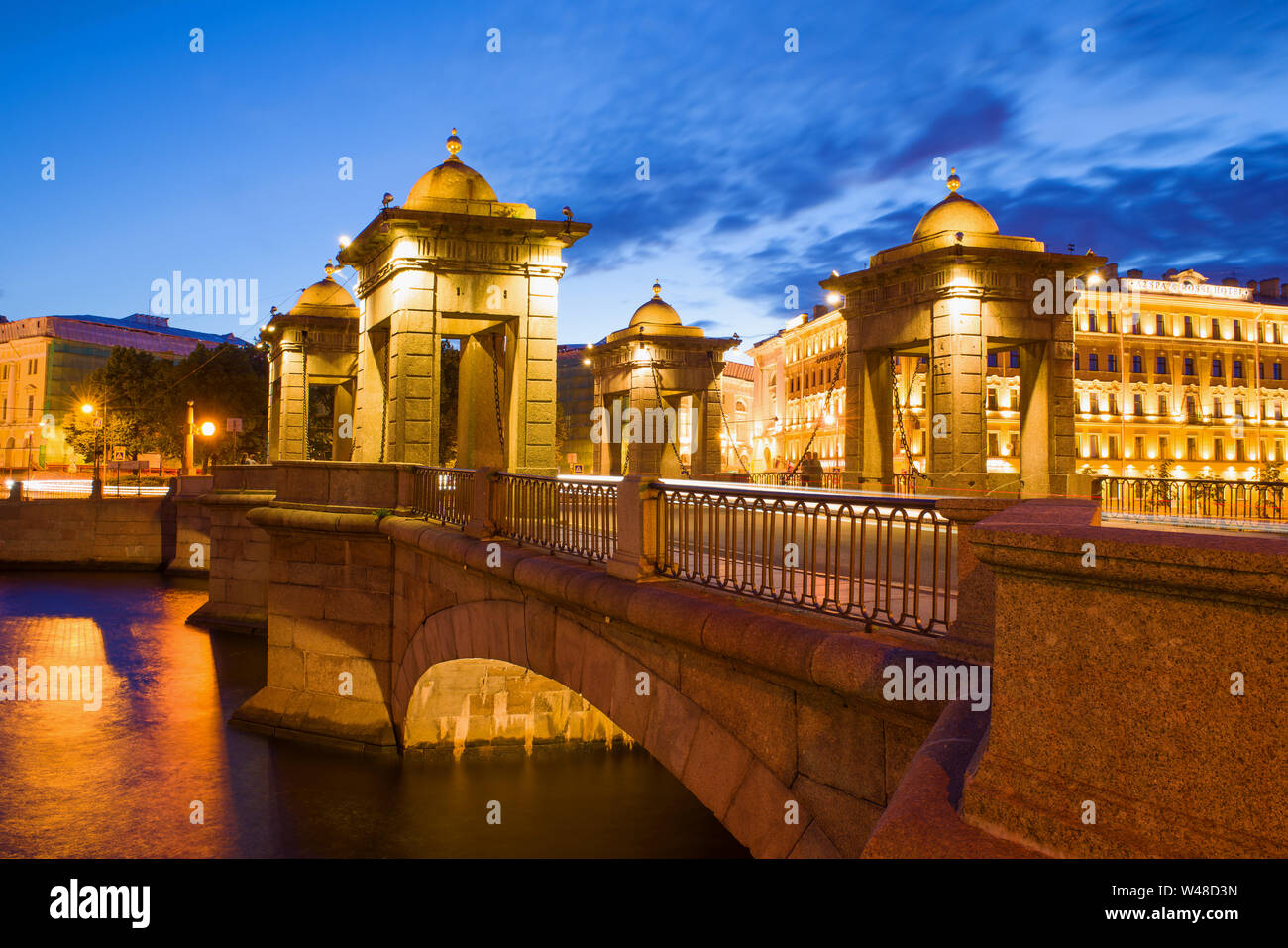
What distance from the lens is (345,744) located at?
14477 mm

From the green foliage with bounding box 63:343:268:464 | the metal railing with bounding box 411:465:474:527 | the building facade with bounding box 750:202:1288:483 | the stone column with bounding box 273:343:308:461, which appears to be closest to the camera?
the metal railing with bounding box 411:465:474:527

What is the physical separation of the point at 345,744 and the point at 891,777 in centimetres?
1193

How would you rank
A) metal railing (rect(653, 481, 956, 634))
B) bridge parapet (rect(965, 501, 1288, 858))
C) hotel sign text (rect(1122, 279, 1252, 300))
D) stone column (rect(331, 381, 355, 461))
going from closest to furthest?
bridge parapet (rect(965, 501, 1288, 858)) → metal railing (rect(653, 481, 956, 634)) → stone column (rect(331, 381, 355, 461)) → hotel sign text (rect(1122, 279, 1252, 300))

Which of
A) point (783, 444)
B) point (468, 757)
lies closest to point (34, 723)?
point (468, 757)

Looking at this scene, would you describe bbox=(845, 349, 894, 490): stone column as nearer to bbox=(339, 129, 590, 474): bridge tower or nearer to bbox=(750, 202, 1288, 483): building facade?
bbox=(339, 129, 590, 474): bridge tower

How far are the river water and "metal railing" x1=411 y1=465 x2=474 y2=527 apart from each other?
4.18 metres

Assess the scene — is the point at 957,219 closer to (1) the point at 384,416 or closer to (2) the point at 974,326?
(2) the point at 974,326

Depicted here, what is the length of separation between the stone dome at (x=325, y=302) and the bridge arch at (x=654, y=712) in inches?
751

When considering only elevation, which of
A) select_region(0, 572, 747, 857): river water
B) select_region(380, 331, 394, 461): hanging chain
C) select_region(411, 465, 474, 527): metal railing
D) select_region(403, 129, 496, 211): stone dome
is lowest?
select_region(0, 572, 747, 857): river water

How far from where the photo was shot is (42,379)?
251ft

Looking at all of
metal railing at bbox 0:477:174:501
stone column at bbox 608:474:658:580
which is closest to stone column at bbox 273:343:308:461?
metal railing at bbox 0:477:174:501

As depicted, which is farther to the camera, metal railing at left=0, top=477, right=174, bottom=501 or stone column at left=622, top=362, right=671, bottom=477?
metal railing at left=0, top=477, right=174, bottom=501

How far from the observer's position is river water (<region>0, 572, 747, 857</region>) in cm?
1240
